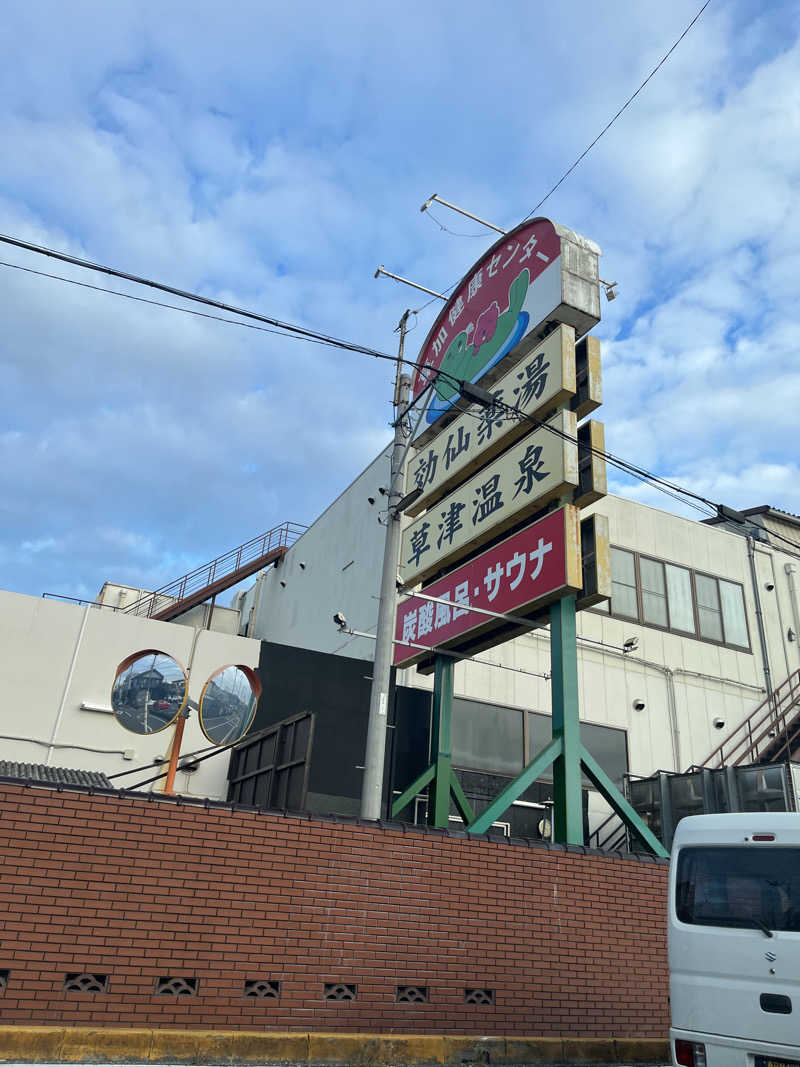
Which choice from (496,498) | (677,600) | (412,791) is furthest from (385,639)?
(677,600)

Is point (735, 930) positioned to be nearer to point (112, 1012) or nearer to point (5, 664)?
point (112, 1012)

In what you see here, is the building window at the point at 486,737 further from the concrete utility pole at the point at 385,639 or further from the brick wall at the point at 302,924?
the concrete utility pole at the point at 385,639

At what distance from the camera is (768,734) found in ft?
66.4

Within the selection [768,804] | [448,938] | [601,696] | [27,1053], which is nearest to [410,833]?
[448,938]

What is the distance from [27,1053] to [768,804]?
1271 centimetres

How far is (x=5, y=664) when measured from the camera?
15.3 m

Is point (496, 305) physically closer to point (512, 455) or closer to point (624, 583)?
point (512, 455)

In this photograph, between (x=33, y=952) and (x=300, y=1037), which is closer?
(x=33, y=952)

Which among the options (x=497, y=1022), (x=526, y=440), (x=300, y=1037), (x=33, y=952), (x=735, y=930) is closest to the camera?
(x=735, y=930)

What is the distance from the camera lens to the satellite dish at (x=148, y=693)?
9.43 metres

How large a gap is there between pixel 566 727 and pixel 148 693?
5.54 meters

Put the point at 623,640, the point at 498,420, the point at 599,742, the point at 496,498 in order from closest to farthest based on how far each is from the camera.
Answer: the point at 496,498 < the point at 498,420 < the point at 599,742 < the point at 623,640

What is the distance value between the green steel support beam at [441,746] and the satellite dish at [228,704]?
15.4ft

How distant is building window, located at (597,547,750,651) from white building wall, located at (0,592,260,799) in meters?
10.8
